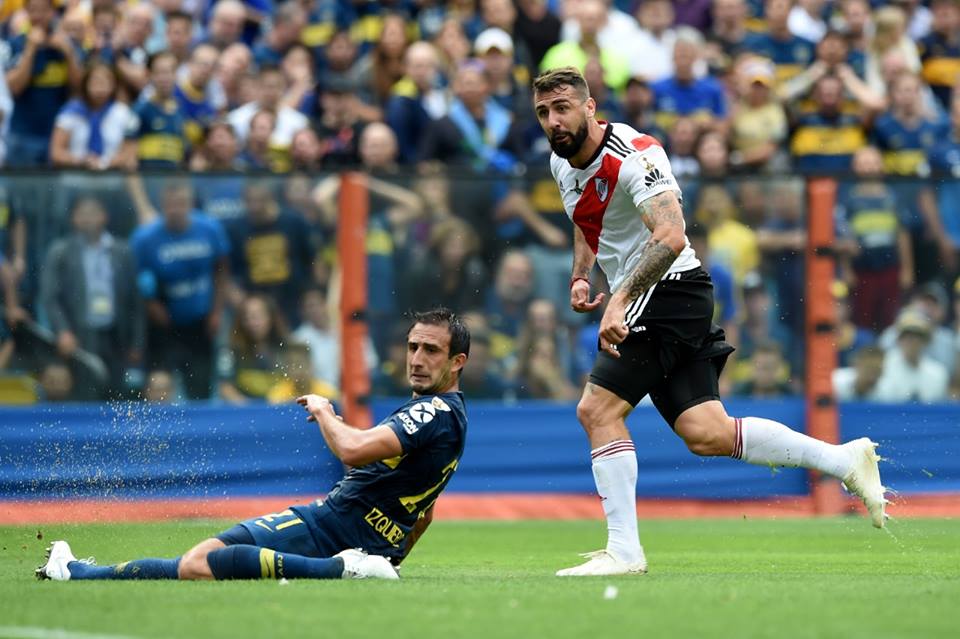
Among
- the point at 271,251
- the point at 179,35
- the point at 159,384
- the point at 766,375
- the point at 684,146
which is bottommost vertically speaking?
the point at 159,384

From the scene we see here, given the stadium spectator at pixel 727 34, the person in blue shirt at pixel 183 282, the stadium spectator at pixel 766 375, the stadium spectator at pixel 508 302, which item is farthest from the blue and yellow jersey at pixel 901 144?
the person in blue shirt at pixel 183 282

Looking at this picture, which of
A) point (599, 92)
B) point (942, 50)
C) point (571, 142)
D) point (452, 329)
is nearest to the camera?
point (452, 329)

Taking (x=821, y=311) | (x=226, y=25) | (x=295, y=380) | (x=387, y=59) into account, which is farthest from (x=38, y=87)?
(x=821, y=311)

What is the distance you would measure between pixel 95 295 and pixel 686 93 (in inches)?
251

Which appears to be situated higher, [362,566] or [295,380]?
[362,566]

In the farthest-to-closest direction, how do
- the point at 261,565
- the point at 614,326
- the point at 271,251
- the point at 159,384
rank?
the point at 271,251 → the point at 159,384 → the point at 614,326 → the point at 261,565

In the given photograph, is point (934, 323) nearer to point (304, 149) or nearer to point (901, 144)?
point (901, 144)

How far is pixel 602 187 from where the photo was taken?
8.70m

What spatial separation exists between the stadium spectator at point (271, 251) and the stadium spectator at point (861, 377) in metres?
4.56

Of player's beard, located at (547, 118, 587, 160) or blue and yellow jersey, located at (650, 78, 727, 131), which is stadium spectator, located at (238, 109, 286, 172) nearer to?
blue and yellow jersey, located at (650, 78, 727, 131)

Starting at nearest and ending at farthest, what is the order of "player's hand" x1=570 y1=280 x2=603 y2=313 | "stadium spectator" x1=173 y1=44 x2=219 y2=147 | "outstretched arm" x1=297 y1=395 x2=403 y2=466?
"outstretched arm" x1=297 y1=395 x2=403 y2=466 < "player's hand" x1=570 y1=280 x2=603 y2=313 < "stadium spectator" x1=173 y1=44 x2=219 y2=147

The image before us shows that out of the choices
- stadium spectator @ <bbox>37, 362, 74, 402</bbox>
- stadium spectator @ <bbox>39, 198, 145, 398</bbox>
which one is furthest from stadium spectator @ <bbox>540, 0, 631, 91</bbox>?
stadium spectator @ <bbox>37, 362, 74, 402</bbox>

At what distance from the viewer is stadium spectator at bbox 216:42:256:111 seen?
1670cm

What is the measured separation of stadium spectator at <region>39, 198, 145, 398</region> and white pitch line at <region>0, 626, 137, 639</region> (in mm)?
7681
